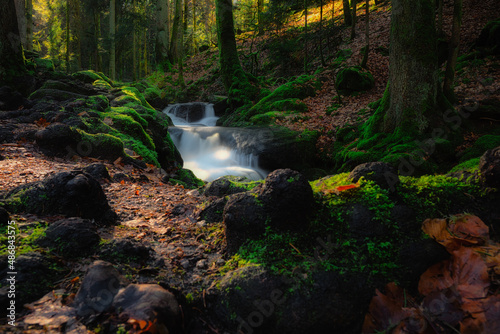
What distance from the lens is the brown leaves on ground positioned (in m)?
1.48

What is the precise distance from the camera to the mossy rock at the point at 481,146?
5.14 metres

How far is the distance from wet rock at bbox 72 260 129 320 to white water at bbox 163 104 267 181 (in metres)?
6.76

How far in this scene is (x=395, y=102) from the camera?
6.04 meters

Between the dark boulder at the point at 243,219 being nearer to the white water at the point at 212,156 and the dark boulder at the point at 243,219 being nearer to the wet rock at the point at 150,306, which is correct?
the wet rock at the point at 150,306

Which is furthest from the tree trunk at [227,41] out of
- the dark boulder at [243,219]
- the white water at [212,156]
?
the dark boulder at [243,219]

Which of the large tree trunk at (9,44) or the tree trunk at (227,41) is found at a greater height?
the tree trunk at (227,41)

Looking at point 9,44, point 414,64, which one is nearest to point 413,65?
point 414,64

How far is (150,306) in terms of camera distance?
157 cm

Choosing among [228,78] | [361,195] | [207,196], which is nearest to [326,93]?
[228,78]

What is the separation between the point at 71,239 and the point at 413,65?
21.7 feet

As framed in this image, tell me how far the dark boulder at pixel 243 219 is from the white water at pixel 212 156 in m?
6.04

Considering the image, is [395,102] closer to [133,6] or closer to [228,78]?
[228,78]

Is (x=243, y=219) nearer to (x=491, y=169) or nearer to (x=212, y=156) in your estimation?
(x=491, y=169)

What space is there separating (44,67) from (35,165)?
9.34 m
